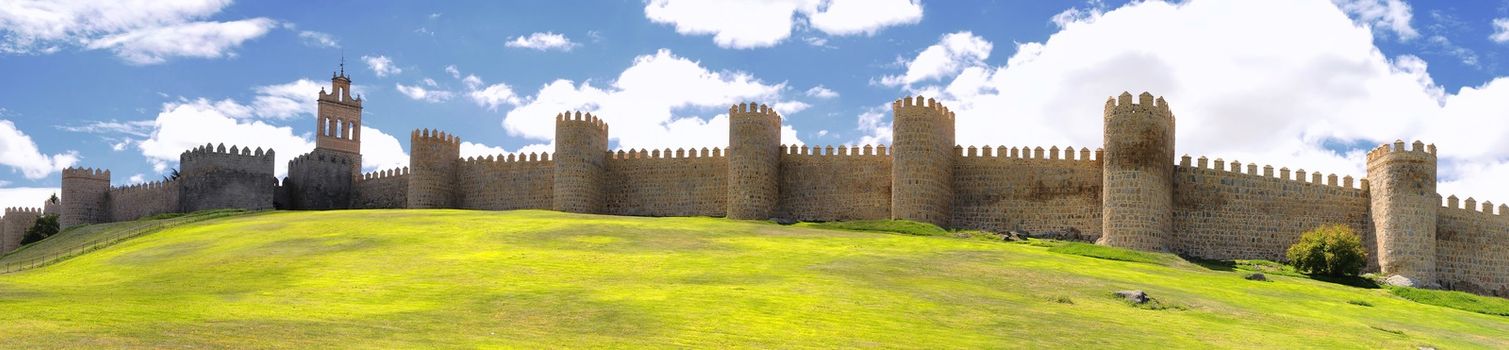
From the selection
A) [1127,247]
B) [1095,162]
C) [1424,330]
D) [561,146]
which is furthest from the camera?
[561,146]

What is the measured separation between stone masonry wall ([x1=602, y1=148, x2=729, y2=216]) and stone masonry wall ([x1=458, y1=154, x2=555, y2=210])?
306 cm

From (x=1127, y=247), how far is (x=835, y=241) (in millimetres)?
11460

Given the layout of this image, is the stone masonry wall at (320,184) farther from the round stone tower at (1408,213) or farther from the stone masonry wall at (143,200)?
the round stone tower at (1408,213)

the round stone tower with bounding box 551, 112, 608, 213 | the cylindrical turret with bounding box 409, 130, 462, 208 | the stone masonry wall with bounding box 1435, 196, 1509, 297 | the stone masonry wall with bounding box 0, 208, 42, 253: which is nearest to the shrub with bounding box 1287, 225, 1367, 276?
the stone masonry wall with bounding box 1435, 196, 1509, 297

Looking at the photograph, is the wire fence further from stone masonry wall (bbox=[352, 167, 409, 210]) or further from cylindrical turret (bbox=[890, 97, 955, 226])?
cylindrical turret (bbox=[890, 97, 955, 226])

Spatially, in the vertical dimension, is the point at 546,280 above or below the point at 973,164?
below

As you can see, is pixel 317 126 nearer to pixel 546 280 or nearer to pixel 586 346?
pixel 546 280

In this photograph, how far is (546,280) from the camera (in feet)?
94.5

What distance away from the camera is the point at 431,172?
199ft

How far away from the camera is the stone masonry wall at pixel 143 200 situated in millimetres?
67500

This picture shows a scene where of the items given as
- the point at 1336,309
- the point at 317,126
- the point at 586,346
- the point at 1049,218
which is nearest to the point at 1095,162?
the point at 1049,218

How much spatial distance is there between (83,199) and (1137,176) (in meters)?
56.6

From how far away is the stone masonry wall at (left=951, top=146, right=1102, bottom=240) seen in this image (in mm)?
49125

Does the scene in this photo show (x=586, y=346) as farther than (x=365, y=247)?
No
